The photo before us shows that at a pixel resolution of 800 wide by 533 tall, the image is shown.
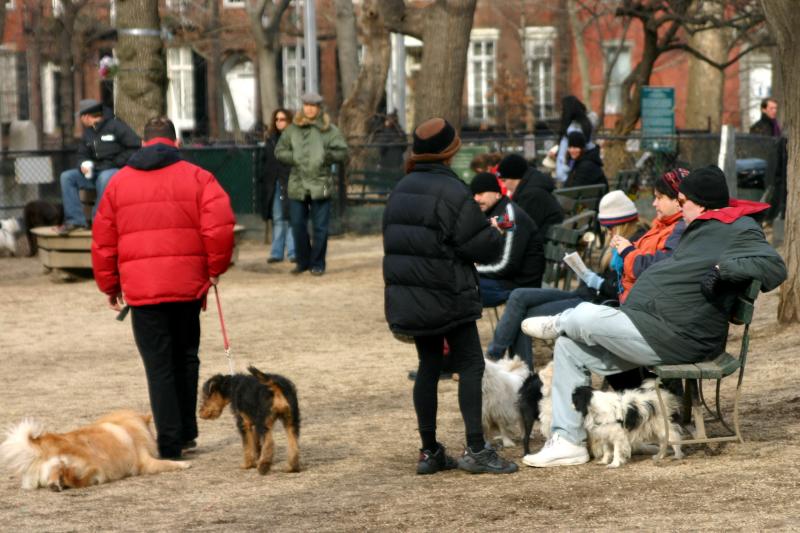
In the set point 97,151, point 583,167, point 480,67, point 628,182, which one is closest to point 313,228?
point 97,151

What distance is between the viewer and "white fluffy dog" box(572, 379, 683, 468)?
7.16 meters

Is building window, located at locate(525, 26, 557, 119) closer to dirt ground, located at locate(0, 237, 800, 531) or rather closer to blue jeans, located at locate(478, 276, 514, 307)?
dirt ground, located at locate(0, 237, 800, 531)

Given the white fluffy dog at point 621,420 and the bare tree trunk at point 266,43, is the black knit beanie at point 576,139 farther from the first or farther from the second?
the bare tree trunk at point 266,43

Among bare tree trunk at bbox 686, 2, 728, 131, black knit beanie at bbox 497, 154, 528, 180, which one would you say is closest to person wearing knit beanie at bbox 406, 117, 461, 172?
black knit beanie at bbox 497, 154, 528, 180

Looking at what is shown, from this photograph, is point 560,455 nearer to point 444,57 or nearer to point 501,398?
point 501,398

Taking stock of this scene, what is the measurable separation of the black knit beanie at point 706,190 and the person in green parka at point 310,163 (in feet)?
30.5

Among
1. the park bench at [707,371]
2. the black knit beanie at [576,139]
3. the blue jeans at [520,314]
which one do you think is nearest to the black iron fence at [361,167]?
the black knit beanie at [576,139]

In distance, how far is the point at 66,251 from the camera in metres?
16.6

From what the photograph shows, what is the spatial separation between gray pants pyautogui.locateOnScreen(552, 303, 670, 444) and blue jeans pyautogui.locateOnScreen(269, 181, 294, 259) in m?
10.9

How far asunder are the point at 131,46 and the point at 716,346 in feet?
38.8

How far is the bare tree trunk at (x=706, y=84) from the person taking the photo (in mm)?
37969

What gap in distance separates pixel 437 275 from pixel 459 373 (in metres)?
0.56

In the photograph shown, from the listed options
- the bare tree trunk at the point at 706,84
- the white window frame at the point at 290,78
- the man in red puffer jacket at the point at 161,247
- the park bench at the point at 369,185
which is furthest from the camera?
the white window frame at the point at 290,78

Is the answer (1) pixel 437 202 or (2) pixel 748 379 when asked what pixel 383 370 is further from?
(1) pixel 437 202
